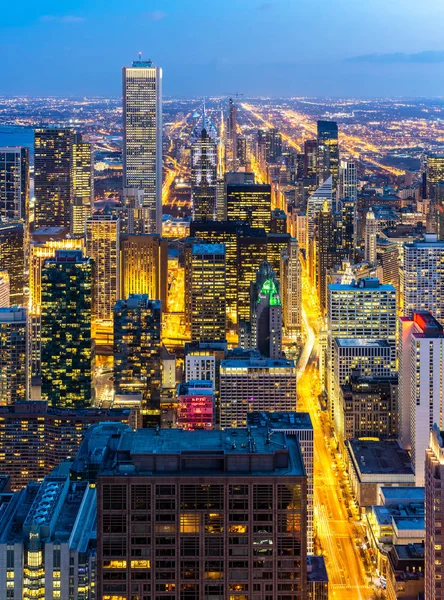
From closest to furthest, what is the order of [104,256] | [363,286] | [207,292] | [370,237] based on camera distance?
[363,286], [207,292], [104,256], [370,237]

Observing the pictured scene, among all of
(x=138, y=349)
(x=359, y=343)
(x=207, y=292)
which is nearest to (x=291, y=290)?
(x=207, y=292)

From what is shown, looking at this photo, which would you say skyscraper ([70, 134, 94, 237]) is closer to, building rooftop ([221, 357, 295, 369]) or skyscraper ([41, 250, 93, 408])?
skyscraper ([41, 250, 93, 408])

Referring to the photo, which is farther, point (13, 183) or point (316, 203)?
Answer: point (316, 203)

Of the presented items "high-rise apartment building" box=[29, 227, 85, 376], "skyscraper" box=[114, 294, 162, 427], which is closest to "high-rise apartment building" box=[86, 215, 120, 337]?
"high-rise apartment building" box=[29, 227, 85, 376]

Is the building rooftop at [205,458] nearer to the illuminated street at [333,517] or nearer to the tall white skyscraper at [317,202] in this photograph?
the illuminated street at [333,517]

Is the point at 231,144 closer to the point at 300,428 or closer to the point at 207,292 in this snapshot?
the point at 207,292

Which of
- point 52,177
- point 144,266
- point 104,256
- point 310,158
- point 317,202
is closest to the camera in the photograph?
point 104,256

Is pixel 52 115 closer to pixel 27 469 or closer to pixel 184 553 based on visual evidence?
pixel 27 469

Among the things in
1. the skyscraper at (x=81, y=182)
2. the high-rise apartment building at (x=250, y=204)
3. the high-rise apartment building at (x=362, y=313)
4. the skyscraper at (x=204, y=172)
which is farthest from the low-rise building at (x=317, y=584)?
the skyscraper at (x=204, y=172)
